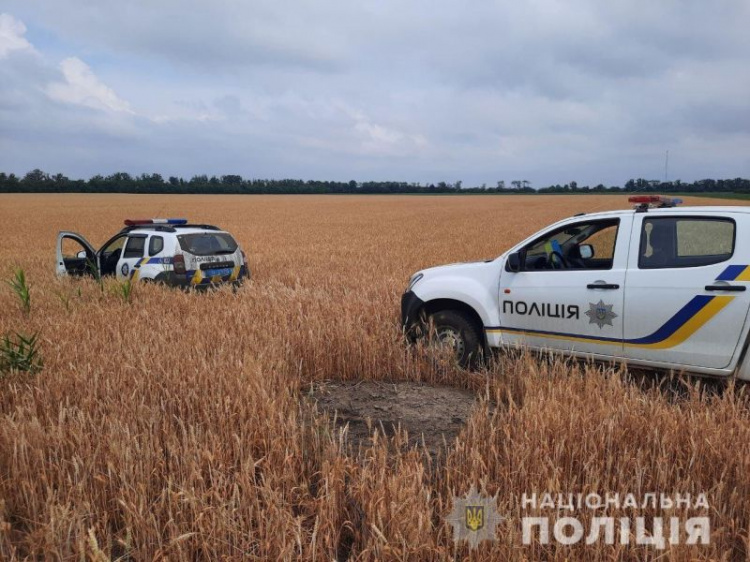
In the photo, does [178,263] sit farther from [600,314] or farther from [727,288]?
[727,288]

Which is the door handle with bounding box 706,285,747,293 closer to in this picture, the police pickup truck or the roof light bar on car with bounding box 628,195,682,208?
the police pickup truck

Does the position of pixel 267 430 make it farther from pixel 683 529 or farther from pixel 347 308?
pixel 347 308

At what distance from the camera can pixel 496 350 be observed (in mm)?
5715

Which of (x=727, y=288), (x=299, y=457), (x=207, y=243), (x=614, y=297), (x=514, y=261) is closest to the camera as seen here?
(x=299, y=457)

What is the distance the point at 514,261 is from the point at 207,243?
6.44m

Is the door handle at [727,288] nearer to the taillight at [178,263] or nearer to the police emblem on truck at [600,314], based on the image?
the police emblem on truck at [600,314]

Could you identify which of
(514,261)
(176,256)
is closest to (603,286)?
(514,261)

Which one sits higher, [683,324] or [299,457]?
[683,324]

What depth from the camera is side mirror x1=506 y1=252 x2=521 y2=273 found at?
550 centimetres

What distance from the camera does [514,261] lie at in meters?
5.50

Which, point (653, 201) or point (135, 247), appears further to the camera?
point (135, 247)

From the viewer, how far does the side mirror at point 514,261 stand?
5504 millimetres

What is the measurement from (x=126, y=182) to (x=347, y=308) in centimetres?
10169

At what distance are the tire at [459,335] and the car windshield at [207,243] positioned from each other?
5477 mm
